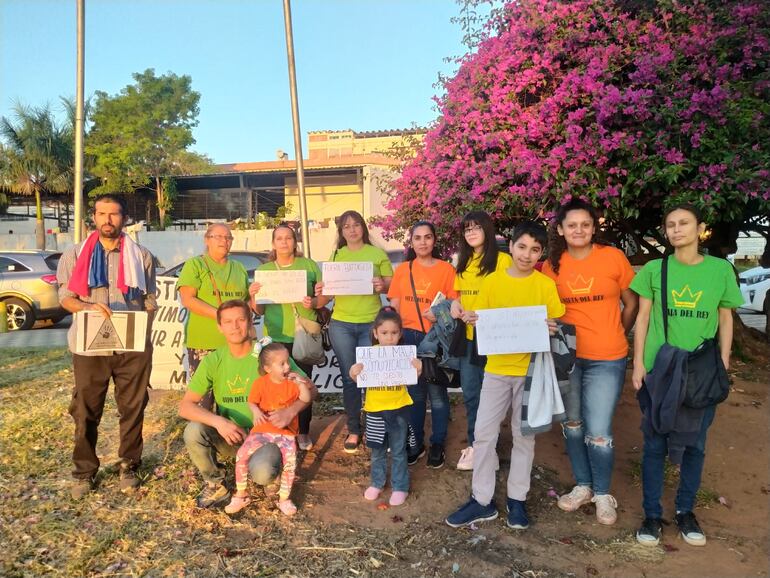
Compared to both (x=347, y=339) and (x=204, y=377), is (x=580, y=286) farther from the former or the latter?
(x=204, y=377)

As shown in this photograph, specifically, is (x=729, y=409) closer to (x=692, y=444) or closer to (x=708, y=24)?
(x=692, y=444)

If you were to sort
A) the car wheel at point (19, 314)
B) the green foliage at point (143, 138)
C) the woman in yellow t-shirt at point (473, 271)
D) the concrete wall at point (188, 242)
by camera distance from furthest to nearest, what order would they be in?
the green foliage at point (143, 138) < the concrete wall at point (188, 242) < the car wheel at point (19, 314) < the woman in yellow t-shirt at point (473, 271)

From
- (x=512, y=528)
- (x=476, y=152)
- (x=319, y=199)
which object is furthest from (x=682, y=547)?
(x=319, y=199)

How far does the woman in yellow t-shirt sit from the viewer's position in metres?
3.44

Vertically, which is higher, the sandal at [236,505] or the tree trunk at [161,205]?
the tree trunk at [161,205]

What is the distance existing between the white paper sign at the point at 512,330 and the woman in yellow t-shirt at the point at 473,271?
193 millimetres

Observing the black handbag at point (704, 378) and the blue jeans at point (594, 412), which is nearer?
the black handbag at point (704, 378)

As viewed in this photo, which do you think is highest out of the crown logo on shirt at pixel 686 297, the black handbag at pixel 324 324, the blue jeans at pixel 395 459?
→ the crown logo on shirt at pixel 686 297

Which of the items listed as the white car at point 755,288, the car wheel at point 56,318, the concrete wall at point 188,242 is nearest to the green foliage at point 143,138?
the concrete wall at point 188,242

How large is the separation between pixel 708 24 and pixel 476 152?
1912 mm

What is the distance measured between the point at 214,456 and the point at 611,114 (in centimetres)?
363

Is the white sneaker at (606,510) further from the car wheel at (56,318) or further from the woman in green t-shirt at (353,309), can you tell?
the car wheel at (56,318)

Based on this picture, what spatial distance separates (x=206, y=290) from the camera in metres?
3.97

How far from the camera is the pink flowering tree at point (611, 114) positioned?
12.3 ft
